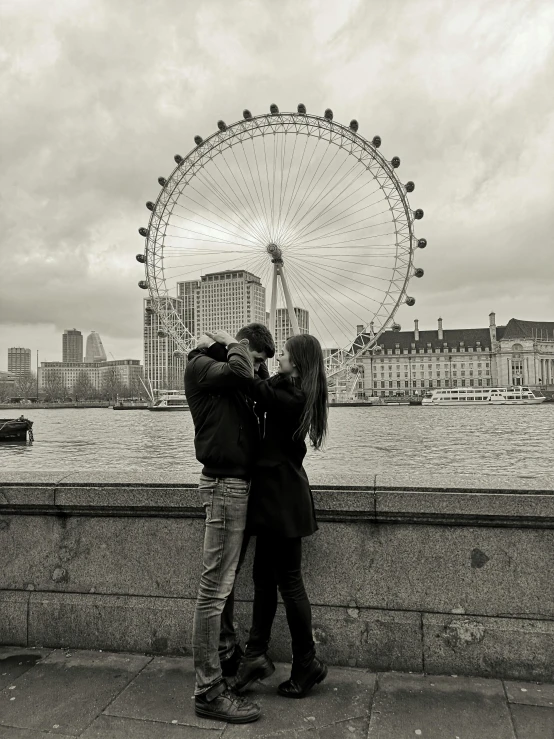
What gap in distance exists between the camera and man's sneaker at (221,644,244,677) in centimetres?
407

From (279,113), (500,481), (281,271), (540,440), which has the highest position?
(279,113)

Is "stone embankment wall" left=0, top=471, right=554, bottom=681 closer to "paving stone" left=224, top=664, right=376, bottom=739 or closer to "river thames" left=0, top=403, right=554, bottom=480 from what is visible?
"paving stone" left=224, top=664, right=376, bottom=739

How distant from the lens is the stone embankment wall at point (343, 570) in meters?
4.00

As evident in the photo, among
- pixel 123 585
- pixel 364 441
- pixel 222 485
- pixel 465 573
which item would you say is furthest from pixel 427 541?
pixel 364 441

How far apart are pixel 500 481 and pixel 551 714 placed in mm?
1370

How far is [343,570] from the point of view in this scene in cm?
426

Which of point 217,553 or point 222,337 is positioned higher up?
point 222,337

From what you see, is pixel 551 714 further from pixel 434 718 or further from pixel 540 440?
pixel 540 440

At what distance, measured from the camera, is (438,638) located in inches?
160

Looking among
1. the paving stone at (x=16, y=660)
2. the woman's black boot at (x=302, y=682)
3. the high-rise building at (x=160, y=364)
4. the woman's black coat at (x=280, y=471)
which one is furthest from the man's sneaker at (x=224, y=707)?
the high-rise building at (x=160, y=364)

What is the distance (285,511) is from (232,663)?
117 cm

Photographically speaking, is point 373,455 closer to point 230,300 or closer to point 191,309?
point 230,300

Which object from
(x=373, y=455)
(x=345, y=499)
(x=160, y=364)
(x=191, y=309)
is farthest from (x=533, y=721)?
(x=160, y=364)

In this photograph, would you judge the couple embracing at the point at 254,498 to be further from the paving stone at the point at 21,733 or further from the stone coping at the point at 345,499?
the paving stone at the point at 21,733
